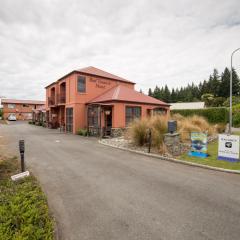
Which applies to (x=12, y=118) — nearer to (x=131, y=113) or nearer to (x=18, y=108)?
(x=18, y=108)

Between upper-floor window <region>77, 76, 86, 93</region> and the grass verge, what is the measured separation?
15.8 m

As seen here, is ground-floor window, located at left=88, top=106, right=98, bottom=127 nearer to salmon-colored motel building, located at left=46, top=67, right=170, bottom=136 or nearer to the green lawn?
salmon-colored motel building, located at left=46, top=67, right=170, bottom=136

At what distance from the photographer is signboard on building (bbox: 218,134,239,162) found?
24.7 feet

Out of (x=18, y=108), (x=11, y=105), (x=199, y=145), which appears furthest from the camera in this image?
(x=18, y=108)

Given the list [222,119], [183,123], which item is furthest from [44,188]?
[222,119]

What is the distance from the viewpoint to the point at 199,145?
342 inches

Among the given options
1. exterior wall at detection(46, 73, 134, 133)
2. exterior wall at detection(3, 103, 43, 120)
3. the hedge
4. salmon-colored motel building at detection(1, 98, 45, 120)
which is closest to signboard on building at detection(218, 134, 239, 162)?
exterior wall at detection(46, 73, 134, 133)

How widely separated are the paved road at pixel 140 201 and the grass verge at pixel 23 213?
1.04ft

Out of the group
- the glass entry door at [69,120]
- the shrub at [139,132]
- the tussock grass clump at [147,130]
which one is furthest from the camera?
the glass entry door at [69,120]

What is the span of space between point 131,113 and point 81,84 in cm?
653

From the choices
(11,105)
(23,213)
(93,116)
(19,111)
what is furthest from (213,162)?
(11,105)

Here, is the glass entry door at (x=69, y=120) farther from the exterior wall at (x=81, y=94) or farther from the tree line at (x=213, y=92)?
the tree line at (x=213, y=92)

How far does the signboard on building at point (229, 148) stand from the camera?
754cm

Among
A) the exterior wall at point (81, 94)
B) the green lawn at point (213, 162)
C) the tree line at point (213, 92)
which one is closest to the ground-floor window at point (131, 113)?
the exterior wall at point (81, 94)
